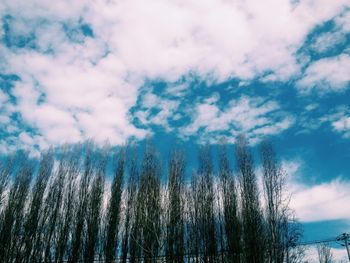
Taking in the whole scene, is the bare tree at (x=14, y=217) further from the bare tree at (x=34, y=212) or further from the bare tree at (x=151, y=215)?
the bare tree at (x=151, y=215)

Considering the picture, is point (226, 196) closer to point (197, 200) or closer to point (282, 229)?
point (197, 200)

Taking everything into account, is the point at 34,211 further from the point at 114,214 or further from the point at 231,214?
the point at 231,214

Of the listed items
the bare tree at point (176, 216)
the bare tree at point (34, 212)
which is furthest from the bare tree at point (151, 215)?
the bare tree at point (34, 212)

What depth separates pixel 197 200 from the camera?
18.2 meters

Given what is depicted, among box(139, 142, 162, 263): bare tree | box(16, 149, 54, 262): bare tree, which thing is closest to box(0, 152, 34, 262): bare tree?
box(16, 149, 54, 262): bare tree

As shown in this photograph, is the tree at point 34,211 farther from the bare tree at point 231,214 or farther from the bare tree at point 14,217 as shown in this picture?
the bare tree at point 231,214

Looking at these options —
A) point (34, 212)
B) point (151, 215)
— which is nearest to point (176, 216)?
point (151, 215)

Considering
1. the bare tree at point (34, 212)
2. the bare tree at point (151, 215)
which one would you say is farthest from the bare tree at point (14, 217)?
the bare tree at point (151, 215)

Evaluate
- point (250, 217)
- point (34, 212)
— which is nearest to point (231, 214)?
point (250, 217)

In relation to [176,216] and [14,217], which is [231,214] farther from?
[14,217]

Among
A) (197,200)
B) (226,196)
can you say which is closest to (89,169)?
(197,200)

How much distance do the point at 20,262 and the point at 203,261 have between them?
451 inches

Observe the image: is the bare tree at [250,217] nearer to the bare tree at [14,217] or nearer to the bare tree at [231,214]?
the bare tree at [231,214]

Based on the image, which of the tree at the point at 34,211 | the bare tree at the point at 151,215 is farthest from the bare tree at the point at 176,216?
the tree at the point at 34,211
